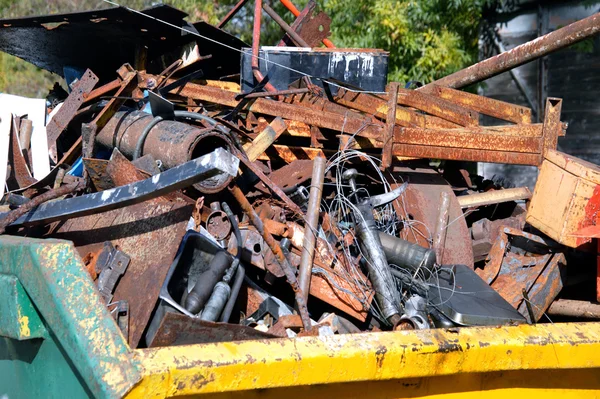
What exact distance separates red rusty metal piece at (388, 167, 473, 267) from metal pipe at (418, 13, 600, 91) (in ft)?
3.31

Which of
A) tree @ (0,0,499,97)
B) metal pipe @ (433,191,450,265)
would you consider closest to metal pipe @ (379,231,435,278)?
metal pipe @ (433,191,450,265)

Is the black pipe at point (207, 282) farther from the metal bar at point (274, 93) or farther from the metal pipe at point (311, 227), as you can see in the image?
the metal bar at point (274, 93)

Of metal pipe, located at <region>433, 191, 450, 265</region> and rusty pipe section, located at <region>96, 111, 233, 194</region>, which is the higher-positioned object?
rusty pipe section, located at <region>96, 111, 233, 194</region>

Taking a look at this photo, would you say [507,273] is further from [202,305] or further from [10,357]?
[10,357]

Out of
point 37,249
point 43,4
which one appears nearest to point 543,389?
point 37,249

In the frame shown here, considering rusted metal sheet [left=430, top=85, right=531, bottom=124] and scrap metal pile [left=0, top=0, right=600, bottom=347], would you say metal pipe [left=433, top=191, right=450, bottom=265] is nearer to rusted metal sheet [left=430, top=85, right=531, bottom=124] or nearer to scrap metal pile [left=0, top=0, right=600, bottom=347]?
scrap metal pile [left=0, top=0, right=600, bottom=347]

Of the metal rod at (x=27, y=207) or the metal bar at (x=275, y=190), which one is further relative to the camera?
the metal bar at (x=275, y=190)

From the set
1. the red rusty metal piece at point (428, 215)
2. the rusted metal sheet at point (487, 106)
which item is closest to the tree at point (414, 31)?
the rusted metal sheet at point (487, 106)

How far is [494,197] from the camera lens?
3383 mm

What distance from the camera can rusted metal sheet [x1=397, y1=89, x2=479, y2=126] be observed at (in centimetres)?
371

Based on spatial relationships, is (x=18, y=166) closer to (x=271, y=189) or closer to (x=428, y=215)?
(x=271, y=189)

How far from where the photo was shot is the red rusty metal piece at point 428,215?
2.96 m

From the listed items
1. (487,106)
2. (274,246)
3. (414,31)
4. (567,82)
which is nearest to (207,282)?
(274,246)

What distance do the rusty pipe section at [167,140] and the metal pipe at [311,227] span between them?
370 millimetres
